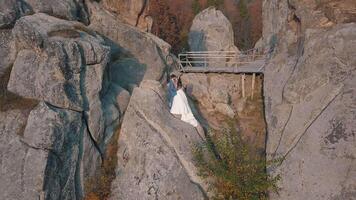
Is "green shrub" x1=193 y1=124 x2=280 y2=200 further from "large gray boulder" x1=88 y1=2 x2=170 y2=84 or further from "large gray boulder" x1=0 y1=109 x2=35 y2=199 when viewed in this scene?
"large gray boulder" x1=88 y1=2 x2=170 y2=84

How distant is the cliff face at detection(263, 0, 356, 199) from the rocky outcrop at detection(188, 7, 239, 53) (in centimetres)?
1495

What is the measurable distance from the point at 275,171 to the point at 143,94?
6.17 metres

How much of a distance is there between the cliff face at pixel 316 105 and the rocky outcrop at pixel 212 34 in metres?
15.0

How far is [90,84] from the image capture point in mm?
16562

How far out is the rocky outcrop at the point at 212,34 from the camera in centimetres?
3594

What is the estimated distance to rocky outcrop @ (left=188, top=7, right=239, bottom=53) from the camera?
35.9 meters

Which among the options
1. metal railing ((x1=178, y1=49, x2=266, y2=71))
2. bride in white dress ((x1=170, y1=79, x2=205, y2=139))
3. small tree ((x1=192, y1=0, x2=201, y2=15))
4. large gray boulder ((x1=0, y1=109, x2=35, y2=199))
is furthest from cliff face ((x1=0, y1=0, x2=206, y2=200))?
small tree ((x1=192, y1=0, x2=201, y2=15))

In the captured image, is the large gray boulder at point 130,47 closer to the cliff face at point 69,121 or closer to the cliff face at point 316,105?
the cliff face at point 69,121

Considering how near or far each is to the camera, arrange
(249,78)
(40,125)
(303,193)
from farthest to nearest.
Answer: (249,78)
(303,193)
(40,125)

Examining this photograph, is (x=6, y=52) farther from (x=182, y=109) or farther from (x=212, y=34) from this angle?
(x=212, y=34)

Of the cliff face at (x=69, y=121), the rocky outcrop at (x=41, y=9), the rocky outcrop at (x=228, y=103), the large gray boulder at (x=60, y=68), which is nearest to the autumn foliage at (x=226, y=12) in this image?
the rocky outcrop at (x=228, y=103)

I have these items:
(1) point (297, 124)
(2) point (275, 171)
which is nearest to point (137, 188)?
(2) point (275, 171)

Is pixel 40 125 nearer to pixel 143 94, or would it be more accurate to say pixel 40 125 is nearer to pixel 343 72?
pixel 143 94

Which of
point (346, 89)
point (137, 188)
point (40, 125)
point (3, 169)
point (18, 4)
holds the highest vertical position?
point (18, 4)
